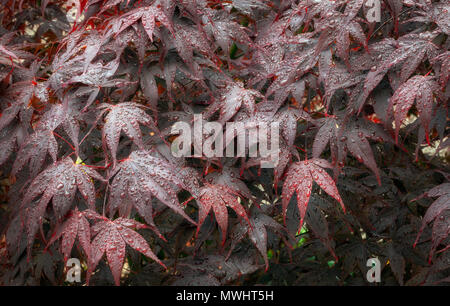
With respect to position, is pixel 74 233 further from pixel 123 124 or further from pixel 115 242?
pixel 123 124

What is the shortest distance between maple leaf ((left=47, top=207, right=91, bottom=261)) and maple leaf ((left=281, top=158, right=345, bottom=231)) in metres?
0.44

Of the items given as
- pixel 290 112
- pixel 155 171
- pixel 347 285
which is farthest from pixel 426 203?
pixel 155 171

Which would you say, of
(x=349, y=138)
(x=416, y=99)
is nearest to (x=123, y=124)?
(x=349, y=138)

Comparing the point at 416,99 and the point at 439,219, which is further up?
the point at 416,99

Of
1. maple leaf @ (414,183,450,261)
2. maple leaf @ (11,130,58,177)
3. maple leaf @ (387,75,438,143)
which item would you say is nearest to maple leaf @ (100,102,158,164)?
maple leaf @ (11,130,58,177)

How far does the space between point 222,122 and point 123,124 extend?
24 cm

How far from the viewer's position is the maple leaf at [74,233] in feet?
3.22

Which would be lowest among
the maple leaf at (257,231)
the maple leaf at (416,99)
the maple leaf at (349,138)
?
the maple leaf at (257,231)

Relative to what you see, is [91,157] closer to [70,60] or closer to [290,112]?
[70,60]

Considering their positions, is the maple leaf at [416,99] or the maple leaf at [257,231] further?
the maple leaf at [257,231]

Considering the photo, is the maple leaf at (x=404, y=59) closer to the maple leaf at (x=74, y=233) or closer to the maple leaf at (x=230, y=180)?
the maple leaf at (x=230, y=180)

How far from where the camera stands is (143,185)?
100 cm

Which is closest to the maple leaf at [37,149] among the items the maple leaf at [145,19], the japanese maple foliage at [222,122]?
the japanese maple foliage at [222,122]

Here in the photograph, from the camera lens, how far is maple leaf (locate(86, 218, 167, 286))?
94 centimetres
